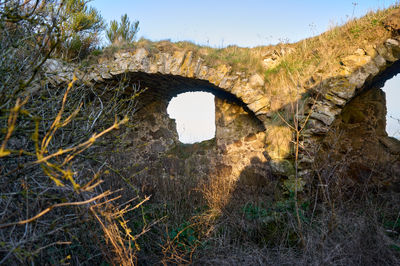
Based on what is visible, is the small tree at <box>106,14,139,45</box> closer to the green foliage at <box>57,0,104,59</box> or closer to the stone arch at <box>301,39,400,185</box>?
the green foliage at <box>57,0,104,59</box>

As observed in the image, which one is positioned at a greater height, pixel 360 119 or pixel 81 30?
pixel 81 30

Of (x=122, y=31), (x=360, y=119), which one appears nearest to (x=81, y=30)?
(x=122, y=31)

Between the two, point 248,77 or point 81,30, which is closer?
point 248,77

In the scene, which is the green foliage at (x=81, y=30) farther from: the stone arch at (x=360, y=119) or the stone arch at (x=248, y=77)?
the stone arch at (x=360, y=119)

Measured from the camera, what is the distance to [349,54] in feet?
14.6

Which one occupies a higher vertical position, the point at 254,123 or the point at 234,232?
the point at 254,123

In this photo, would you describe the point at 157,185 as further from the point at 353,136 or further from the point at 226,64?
the point at 353,136

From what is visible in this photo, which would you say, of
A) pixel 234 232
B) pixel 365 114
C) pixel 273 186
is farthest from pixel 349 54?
pixel 234 232

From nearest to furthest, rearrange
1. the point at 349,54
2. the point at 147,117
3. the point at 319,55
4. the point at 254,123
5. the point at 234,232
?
the point at 234,232
the point at 349,54
the point at 319,55
the point at 254,123
the point at 147,117

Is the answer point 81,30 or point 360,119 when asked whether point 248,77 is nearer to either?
point 360,119

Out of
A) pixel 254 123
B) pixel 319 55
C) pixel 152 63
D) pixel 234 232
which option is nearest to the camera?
pixel 234 232

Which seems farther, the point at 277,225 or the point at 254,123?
the point at 254,123

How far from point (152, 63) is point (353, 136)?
13.6 ft

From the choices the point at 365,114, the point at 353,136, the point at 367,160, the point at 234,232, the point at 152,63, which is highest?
the point at 152,63
